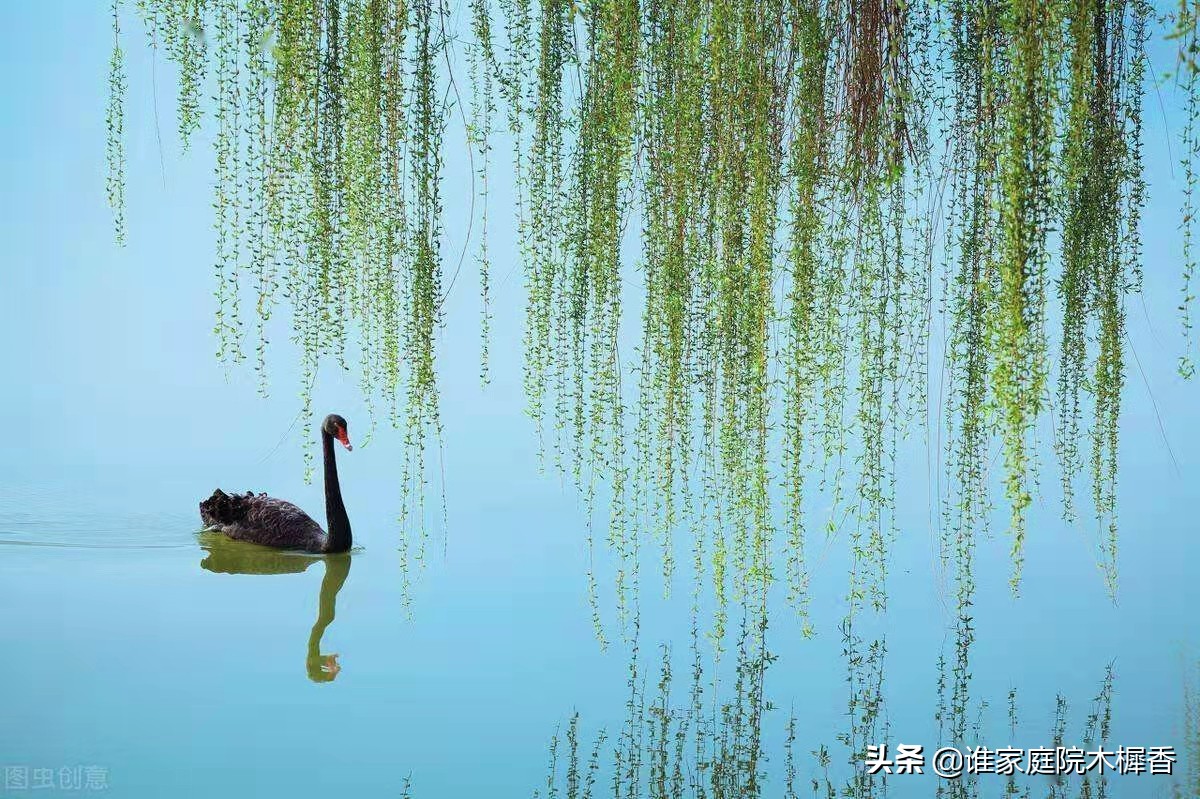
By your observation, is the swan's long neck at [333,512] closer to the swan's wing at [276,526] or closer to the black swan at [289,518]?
the black swan at [289,518]

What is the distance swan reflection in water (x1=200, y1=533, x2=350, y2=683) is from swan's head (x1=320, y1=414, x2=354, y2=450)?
1.92 ft

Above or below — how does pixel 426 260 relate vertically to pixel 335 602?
above

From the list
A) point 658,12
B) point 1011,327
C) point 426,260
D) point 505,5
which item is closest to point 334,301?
point 426,260

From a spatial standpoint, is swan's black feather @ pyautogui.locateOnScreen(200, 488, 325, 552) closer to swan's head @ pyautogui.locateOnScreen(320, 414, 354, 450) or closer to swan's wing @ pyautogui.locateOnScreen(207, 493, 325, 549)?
swan's wing @ pyautogui.locateOnScreen(207, 493, 325, 549)

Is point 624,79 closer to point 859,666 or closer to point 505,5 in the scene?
point 505,5

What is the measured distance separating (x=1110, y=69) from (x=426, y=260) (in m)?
1.83

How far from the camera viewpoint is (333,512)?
604cm

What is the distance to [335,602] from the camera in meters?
5.34

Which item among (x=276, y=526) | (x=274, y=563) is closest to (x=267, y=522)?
(x=276, y=526)

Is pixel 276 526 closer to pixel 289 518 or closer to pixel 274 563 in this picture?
pixel 289 518

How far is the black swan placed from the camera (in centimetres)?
608

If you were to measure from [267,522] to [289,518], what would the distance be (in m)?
0.12

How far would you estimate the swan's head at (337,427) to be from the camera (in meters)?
6.16

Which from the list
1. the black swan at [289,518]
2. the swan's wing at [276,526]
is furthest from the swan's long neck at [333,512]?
the swan's wing at [276,526]
